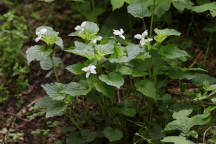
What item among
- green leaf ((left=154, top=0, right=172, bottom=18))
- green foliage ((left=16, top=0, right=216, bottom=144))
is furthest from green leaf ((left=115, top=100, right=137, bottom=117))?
green leaf ((left=154, top=0, right=172, bottom=18))

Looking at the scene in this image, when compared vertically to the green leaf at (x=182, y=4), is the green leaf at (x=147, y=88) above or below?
below

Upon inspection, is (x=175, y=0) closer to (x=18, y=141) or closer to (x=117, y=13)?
(x=117, y=13)

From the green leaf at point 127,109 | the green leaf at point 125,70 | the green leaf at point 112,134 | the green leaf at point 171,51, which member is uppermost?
the green leaf at point 171,51

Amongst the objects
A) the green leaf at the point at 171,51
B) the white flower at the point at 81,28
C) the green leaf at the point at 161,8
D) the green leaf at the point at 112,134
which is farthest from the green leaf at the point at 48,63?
the green leaf at the point at 161,8

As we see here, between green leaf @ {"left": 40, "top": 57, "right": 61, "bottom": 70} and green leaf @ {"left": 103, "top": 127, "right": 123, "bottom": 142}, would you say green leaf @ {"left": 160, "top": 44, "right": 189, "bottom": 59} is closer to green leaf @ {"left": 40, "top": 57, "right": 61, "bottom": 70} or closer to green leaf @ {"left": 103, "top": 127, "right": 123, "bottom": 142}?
green leaf @ {"left": 103, "top": 127, "right": 123, "bottom": 142}

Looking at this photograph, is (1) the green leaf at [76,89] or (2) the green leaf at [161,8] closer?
(1) the green leaf at [76,89]

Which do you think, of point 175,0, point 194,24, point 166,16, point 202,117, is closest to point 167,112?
point 202,117

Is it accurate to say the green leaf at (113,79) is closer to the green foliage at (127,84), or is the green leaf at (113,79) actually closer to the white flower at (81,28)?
the green foliage at (127,84)
